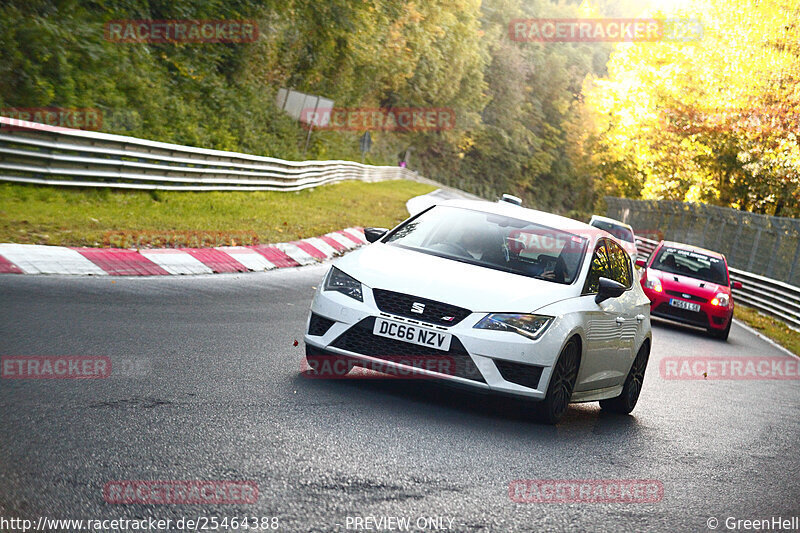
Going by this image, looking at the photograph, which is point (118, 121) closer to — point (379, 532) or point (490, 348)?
point (490, 348)

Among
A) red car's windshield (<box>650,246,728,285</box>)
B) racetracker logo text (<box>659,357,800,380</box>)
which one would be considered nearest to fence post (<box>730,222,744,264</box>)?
red car's windshield (<box>650,246,728,285</box>)

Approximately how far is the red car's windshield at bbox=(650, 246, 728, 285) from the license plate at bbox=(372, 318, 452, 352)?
13652 mm

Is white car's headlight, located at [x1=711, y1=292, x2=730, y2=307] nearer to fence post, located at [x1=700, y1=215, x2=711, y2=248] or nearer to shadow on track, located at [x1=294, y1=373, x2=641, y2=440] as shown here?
shadow on track, located at [x1=294, y1=373, x2=641, y2=440]

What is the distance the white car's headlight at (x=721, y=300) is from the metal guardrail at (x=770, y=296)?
5.36 meters

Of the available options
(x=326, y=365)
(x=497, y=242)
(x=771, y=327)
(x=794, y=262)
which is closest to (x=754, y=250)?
(x=794, y=262)

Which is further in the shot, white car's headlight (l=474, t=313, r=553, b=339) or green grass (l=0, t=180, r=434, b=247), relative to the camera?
green grass (l=0, t=180, r=434, b=247)

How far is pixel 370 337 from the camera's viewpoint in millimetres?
6969

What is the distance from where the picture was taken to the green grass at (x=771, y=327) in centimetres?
2002

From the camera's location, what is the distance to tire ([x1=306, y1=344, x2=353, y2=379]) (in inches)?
295

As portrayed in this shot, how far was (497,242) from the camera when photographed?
8125mm

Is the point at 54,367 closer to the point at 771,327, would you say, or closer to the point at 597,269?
the point at 597,269

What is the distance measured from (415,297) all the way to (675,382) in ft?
19.6

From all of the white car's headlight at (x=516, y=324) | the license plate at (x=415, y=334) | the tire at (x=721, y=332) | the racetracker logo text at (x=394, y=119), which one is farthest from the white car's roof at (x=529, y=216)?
the racetracker logo text at (x=394, y=119)

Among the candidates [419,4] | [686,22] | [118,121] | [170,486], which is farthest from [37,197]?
[686,22]
